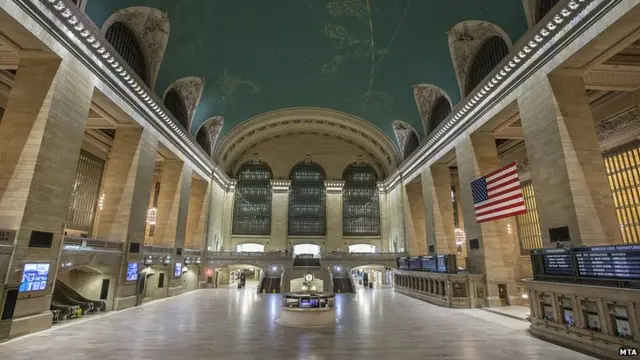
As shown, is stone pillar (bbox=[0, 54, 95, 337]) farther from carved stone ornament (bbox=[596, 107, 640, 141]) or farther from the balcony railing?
carved stone ornament (bbox=[596, 107, 640, 141])

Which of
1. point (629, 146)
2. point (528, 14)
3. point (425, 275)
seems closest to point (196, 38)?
point (528, 14)

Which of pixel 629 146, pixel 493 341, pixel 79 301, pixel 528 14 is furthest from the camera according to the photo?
pixel 629 146

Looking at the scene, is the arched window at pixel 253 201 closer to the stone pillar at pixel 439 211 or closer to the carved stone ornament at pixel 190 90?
the carved stone ornament at pixel 190 90

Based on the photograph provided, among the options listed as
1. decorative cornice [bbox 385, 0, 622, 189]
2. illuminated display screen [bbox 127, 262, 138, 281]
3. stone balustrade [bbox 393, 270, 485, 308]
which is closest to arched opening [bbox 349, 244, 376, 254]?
stone balustrade [bbox 393, 270, 485, 308]

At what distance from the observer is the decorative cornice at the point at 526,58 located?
9.27 meters

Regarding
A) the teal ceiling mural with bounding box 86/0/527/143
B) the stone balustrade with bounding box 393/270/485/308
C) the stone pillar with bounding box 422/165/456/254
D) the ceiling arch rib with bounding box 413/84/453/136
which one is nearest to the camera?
the stone balustrade with bounding box 393/270/485/308

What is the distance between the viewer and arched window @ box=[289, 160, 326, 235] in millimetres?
31953

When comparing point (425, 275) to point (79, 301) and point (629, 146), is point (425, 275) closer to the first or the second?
point (629, 146)

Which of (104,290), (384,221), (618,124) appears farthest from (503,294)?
(104,290)

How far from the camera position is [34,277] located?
9.10 m

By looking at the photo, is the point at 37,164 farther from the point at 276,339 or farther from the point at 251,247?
the point at 251,247

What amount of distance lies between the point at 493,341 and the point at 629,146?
41.0 feet

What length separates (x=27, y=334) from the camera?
28.4 ft

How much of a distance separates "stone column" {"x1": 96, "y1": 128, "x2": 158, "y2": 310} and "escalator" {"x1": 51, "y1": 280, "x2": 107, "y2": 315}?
804mm
